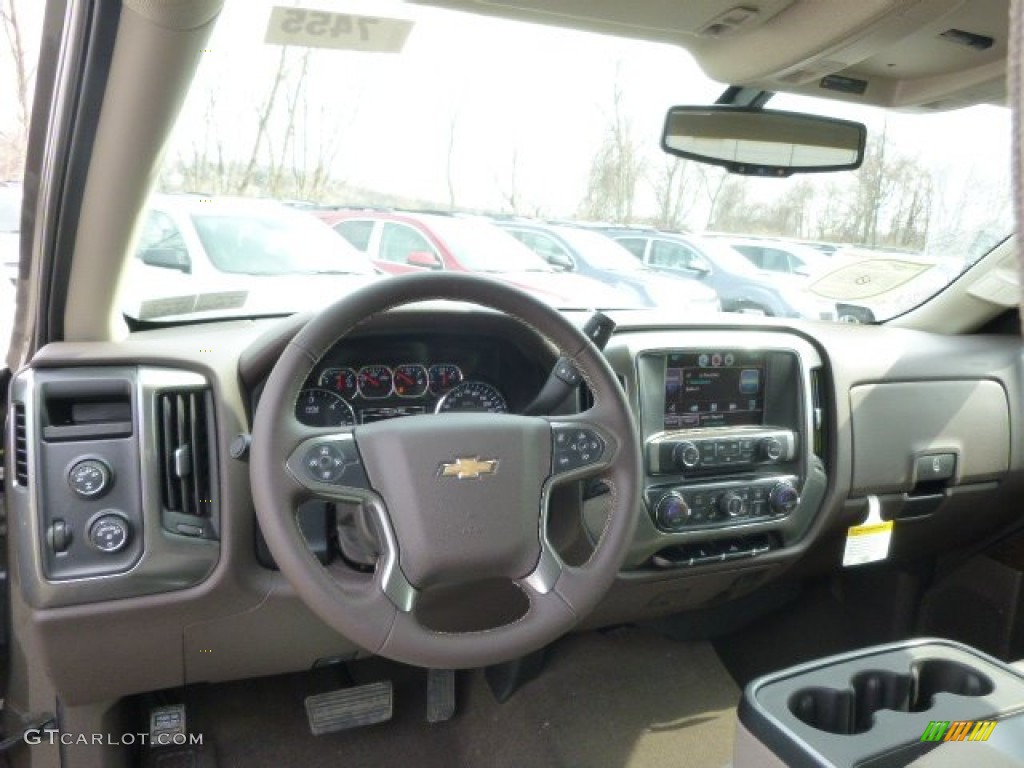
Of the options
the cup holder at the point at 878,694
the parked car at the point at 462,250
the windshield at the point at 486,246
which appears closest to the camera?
the cup holder at the point at 878,694

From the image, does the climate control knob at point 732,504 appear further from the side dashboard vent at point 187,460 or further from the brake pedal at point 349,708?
the side dashboard vent at point 187,460

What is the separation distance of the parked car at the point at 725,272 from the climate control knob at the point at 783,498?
2.33 feet

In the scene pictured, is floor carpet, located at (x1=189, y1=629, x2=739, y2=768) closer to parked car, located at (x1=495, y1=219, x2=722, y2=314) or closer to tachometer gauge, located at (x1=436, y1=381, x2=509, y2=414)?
tachometer gauge, located at (x1=436, y1=381, x2=509, y2=414)

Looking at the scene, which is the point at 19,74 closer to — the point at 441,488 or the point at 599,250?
the point at 441,488

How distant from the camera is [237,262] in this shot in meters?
2.38

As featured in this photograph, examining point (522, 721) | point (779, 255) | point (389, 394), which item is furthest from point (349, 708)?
point (779, 255)

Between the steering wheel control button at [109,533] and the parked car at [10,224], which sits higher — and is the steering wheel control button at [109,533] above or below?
below

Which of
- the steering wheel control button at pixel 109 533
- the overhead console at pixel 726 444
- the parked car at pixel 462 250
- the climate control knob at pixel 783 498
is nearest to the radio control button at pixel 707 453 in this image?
the overhead console at pixel 726 444

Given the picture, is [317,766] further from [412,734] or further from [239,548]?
[239,548]

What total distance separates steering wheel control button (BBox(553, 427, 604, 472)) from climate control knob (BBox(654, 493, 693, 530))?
2.06 ft

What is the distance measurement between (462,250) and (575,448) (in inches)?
51.7

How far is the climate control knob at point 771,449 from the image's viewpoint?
2.52 metres

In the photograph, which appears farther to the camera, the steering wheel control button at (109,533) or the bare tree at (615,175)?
the bare tree at (615,175)

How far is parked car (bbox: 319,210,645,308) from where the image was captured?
2.58m
